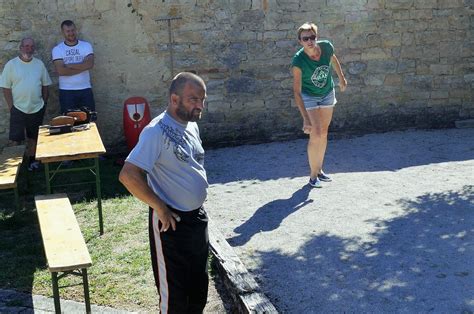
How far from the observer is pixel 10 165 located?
23.1ft

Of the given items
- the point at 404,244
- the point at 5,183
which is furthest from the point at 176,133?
the point at 5,183

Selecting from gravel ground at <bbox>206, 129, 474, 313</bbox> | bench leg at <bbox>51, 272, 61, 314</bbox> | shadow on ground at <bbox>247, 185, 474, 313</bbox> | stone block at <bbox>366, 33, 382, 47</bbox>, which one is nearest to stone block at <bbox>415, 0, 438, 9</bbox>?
stone block at <bbox>366, 33, 382, 47</bbox>

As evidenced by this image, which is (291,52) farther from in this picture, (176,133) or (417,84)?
(176,133)

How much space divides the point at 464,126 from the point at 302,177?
3.72 metres

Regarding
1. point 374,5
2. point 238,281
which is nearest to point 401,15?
point 374,5

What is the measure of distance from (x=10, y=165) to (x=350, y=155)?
4.34m

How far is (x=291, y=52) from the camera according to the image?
9.58 meters

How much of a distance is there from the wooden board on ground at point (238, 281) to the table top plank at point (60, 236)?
1.08m

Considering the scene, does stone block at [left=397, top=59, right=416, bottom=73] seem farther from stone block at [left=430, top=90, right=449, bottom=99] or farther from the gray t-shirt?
the gray t-shirt

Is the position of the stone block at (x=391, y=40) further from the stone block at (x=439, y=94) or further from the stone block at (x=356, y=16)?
the stone block at (x=439, y=94)

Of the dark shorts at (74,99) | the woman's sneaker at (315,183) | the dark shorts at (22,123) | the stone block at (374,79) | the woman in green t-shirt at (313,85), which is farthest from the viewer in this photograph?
the stone block at (374,79)

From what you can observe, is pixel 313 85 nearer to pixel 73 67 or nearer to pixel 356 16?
pixel 356 16

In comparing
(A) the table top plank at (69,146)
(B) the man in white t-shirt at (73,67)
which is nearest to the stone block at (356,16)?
(B) the man in white t-shirt at (73,67)

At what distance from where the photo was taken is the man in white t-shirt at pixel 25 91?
27.9 feet
